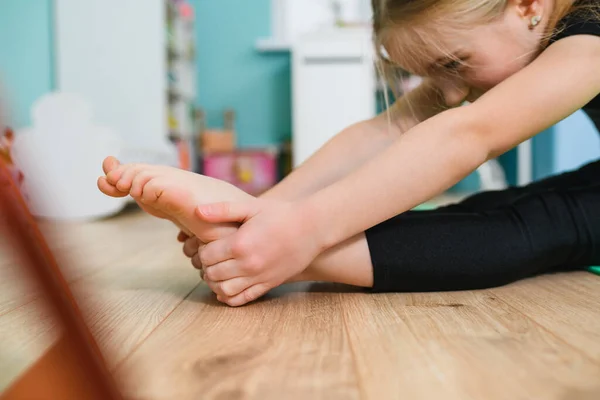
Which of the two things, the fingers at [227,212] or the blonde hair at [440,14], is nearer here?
the fingers at [227,212]

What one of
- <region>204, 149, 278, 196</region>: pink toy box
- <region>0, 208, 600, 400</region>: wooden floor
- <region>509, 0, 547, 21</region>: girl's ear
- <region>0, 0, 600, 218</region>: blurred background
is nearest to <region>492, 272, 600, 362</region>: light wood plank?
<region>0, 208, 600, 400</region>: wooden floor

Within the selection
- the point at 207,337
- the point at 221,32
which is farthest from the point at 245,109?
the point at 207,337

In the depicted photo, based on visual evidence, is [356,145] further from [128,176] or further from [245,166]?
[245,166]

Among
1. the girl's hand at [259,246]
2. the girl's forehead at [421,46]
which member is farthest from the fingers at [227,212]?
the girl's forehead at [421,46]

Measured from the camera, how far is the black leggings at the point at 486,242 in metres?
0.70

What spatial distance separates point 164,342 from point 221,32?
303 centimetres

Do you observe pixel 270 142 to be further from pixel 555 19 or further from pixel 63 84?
pixel 555 19

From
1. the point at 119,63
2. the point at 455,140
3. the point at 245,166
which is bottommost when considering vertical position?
the point at 245,166

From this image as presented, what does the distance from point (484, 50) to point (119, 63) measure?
6.66ft

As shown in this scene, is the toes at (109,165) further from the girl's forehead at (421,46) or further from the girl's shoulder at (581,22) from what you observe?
the girl's shoulder at (581,22)

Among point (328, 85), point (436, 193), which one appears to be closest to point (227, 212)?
point (436, 193)

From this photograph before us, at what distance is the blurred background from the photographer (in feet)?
6.84

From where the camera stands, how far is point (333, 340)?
1.73 ft

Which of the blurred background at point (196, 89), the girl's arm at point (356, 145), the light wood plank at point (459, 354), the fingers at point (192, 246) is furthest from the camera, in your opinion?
the blurred background at point (196, 89)
